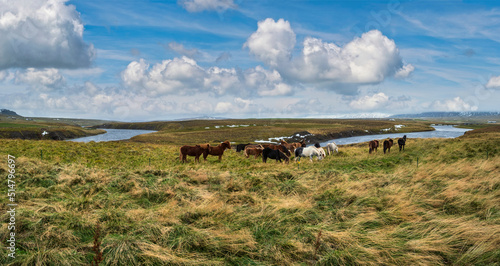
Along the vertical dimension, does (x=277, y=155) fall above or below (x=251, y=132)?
above

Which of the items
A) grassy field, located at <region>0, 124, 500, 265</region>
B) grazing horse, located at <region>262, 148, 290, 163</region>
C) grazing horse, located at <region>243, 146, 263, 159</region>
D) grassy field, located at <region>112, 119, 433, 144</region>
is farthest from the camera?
grassy field, located at <region>112, 119, 433, 144</region>

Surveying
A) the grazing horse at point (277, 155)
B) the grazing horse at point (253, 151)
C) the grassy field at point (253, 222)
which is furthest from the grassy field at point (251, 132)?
the grassy field at point (253, 222)

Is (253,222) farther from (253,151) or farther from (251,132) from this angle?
(251,132)

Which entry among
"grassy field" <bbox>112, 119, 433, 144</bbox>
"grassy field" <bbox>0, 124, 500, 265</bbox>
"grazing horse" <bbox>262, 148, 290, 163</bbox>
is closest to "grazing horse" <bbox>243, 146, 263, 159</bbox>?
"grazing horse" <bbox>262, 148, 290, 163</bbox>

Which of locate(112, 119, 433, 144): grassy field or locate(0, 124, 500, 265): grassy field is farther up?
locate(0, 124, 500, 265): grassy field

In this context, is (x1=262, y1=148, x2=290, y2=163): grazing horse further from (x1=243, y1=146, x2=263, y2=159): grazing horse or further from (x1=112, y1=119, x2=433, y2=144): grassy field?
(x1=112, y1=119, x2=433, y2=144): grassy field

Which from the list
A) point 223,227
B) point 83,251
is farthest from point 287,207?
point 83,251

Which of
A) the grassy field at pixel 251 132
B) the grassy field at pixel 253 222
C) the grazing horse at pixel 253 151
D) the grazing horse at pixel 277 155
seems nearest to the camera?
the grassy field at pixel 253 222

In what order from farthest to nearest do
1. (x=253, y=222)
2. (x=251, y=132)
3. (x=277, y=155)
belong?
1. (x=251, y=132)
2. (x=277, y=155)
3. (x=253, y=222)

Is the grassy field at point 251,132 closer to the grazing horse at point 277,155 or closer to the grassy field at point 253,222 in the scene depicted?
the grazing horse at point 277,155

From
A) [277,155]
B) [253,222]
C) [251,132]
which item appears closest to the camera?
[253,222]

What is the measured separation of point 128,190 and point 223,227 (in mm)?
4515

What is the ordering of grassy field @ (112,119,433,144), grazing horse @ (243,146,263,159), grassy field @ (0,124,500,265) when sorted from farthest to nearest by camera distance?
grassy field @ (112,119,433,144), grazing horse @ (243,146,263,159), grassy field @ (0,124,500,265)

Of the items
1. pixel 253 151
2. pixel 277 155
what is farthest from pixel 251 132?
pixel 277 155
